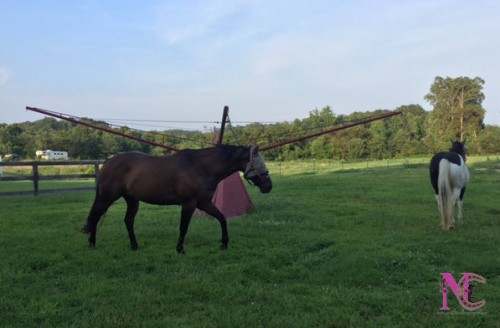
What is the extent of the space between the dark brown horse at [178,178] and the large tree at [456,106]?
58827 mm

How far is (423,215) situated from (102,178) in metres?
7.48

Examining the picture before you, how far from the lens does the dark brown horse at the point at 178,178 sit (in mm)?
6609

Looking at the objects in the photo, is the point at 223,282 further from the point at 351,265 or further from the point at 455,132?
the point at 455,132

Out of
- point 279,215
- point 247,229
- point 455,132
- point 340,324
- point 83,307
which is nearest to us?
point 340,324

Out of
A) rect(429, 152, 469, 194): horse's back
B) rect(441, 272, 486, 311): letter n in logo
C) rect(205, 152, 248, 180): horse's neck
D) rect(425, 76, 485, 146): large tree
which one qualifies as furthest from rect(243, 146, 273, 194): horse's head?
rect(425, 76, 485, 146): large tree

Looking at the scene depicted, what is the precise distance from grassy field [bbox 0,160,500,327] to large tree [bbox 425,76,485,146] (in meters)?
57.4

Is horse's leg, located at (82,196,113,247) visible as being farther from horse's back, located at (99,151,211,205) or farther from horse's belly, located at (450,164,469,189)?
horse's belly, located at (450,164,469,189)

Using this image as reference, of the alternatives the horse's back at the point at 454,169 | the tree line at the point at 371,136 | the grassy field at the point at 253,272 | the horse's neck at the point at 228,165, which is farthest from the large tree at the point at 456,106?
the horse's neck at the point at 228,165

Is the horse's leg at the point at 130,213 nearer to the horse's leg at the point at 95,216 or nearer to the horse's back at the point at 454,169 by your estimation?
the horse's leg at the point at 95,216

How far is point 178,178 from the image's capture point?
6.62 m

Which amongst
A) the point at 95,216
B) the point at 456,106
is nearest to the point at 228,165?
the point at 95,216

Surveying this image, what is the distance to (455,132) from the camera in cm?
6050

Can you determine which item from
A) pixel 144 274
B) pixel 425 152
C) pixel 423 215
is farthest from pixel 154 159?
pixel 425 152

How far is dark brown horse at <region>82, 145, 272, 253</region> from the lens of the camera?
21.7ft
